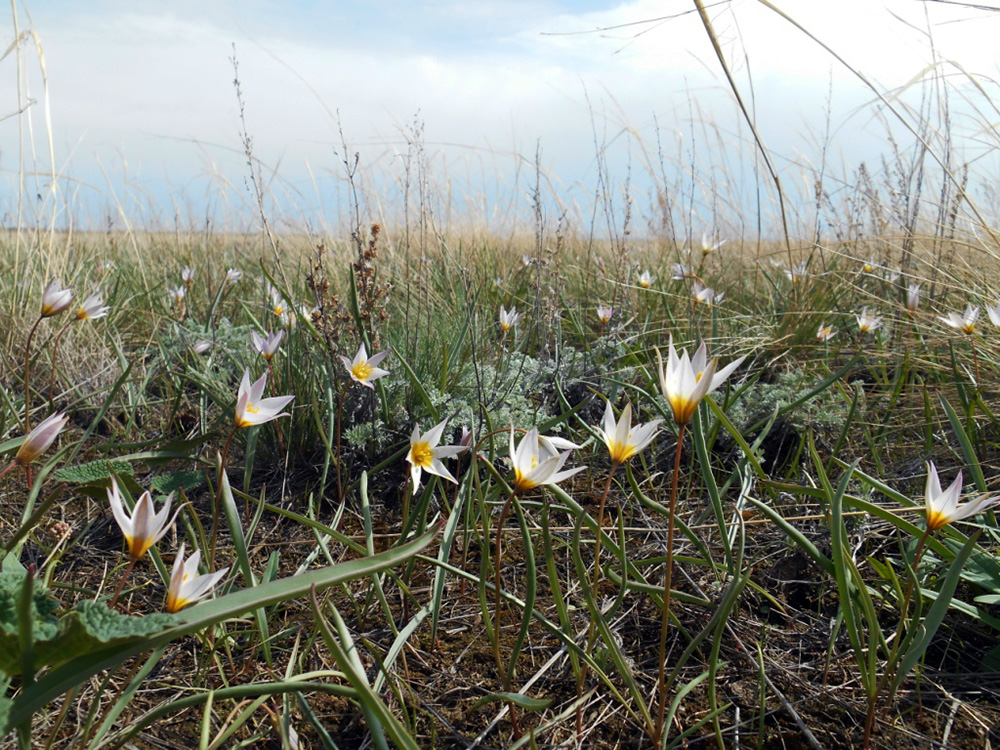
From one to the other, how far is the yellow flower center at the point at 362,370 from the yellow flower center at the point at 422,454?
356 mm

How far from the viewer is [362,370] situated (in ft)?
5.24

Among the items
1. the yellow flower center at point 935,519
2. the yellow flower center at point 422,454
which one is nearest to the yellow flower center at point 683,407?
the yellow flower center at point 935,519

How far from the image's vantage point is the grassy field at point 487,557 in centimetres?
94

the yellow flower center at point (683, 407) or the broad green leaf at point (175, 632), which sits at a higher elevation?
the yellow flower center at point (683, 407)

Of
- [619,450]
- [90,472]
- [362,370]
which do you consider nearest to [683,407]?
[619,450]

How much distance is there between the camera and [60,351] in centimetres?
254

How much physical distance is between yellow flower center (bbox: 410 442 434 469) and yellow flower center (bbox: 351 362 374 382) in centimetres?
36

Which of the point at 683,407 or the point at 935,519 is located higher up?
the point at 683,407

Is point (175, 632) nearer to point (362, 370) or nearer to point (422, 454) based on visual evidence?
point (422, 454)

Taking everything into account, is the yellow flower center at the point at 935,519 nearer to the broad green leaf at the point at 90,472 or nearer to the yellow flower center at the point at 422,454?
the yellow flower center at the point at 422,454

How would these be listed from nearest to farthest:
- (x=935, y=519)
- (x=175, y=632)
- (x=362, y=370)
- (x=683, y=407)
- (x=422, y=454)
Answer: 1. (x=175, y=632)
2. (x=683, y=407)
3. (x=935, y=519)
4. (x=422, y=454)
5. (x=362, y=370)

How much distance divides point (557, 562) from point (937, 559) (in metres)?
0.73

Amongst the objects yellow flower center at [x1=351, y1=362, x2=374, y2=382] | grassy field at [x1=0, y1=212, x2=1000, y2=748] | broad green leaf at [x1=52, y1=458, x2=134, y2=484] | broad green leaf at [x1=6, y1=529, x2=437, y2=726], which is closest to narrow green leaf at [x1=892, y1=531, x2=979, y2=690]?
grassy field at [x1=0, y1=212, x2=1000, y2=748]

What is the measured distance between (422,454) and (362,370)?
39 centimetres
